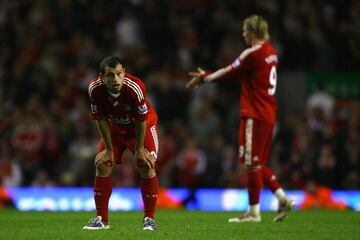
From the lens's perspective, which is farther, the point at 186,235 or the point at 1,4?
the point at 1,4

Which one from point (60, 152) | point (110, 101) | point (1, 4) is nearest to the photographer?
point (110, 101)

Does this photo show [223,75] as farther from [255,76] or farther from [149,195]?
[149,195]

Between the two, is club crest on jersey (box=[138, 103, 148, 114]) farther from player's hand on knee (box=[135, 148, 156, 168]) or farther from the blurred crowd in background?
the blurred crowd in background

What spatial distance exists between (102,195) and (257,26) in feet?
10.1

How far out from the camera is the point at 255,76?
34.5 feet

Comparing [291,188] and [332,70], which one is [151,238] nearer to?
[291,188]

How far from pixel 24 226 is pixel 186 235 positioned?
6.89 feet

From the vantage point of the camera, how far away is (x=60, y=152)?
17844 mm

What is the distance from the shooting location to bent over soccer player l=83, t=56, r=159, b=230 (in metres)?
8.31

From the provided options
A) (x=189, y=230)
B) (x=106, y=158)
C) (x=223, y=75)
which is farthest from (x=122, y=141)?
(x=223, y=75)

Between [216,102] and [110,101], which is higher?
[216,102]

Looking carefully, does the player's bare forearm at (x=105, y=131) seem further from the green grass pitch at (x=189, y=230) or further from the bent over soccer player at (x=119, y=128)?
the green grass pitch at (x=189, y=230)

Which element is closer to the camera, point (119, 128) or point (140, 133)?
point (140, 133)

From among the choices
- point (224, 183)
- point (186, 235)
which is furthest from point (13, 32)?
point (186, 235)
